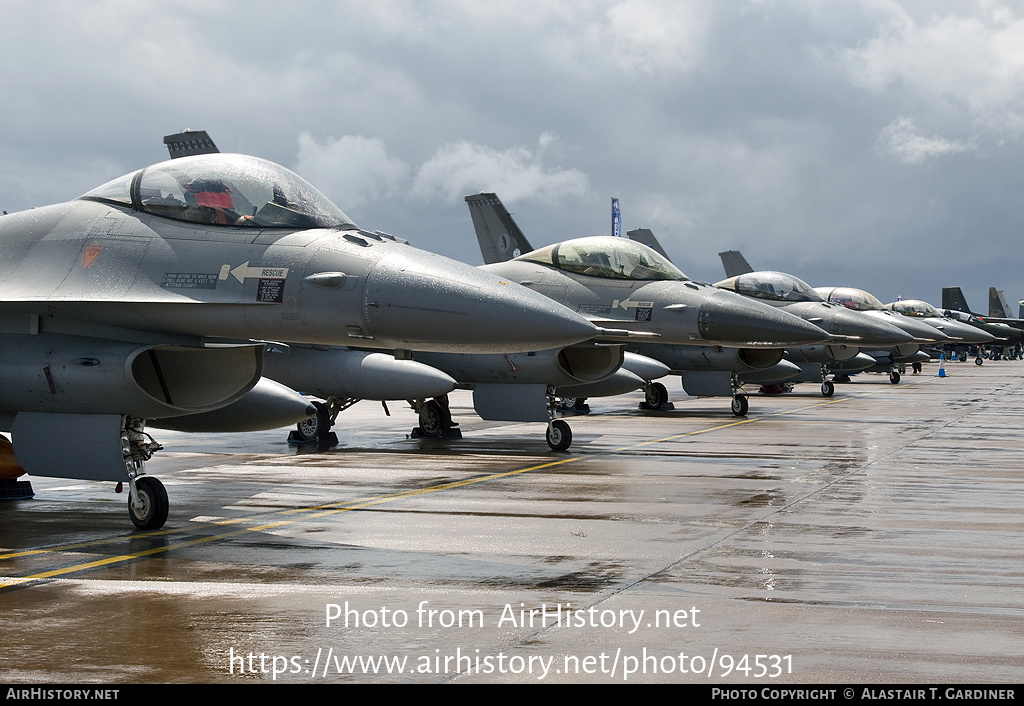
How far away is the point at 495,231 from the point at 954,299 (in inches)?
2727

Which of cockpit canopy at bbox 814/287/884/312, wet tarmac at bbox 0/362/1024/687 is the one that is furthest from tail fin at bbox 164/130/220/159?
cockpit canopy at bbox 814/287/884/312

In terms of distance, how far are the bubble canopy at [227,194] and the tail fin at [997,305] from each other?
88085 millimetres

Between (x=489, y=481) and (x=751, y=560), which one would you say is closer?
(x=751, y=560)

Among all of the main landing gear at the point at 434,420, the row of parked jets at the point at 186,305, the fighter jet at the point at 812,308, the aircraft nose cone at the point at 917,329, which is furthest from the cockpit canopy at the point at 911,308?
the row of parked jets at the point at 186,305

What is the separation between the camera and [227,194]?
8.59 meters

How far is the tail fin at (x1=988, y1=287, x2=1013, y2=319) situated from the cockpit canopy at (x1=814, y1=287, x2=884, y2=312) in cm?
5894

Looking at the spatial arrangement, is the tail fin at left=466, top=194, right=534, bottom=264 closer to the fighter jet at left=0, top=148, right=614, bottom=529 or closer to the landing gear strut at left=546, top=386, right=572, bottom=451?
the landing gear strut at left=546, top=386, right=572, bottom=451

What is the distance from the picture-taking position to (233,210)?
28.0 ft

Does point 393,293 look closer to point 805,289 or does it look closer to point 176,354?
point 176,354

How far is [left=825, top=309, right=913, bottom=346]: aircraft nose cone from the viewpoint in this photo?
25094 mm

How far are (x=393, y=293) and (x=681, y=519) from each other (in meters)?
3.08

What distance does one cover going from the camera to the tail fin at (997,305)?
8650cm

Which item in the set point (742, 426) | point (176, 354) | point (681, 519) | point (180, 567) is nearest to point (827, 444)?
point (742, 426)

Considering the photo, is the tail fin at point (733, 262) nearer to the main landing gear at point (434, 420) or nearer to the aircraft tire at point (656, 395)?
the aircraft tire at point (656, 395)
